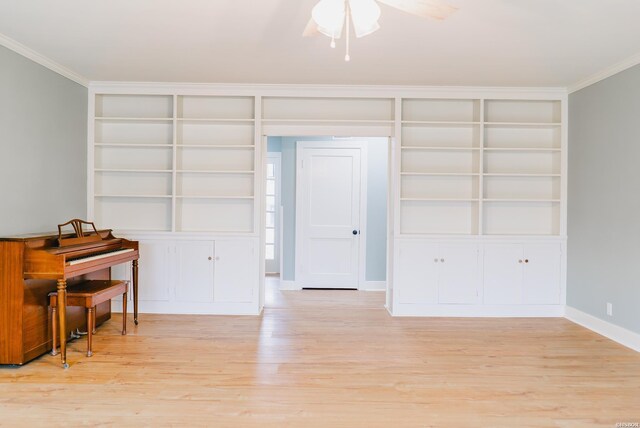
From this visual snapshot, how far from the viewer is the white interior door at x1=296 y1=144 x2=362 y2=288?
559 cm

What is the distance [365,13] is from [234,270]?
300cm

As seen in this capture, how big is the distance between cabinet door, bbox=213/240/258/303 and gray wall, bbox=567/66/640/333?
333 cm

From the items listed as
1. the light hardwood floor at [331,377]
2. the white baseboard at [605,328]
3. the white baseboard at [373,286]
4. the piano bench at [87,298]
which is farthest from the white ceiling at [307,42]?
Answer: the white baseboard at [373,286]

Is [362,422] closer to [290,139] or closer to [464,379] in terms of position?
[464,379]

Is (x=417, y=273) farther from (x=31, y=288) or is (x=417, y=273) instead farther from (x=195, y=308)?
(x=31, y=288)

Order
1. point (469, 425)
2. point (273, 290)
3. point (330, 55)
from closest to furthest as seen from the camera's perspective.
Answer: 1. point (469, 425)
2. point (330, 55)
3. point (273, 290)

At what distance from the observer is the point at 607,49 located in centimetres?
314

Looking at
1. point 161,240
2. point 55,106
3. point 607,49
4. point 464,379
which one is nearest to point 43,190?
point 55,106

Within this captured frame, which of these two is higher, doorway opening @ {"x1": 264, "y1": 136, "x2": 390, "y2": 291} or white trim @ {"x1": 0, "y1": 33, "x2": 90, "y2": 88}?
white trim @ {"x1": 0, "y1": 33, "x2": 90, "y2": 88}

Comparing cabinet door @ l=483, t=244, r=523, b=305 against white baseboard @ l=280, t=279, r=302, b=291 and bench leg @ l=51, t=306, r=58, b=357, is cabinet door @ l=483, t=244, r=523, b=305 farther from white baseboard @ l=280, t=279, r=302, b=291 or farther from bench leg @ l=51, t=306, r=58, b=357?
bench leg @ l=51, t=306, r=58, b=357

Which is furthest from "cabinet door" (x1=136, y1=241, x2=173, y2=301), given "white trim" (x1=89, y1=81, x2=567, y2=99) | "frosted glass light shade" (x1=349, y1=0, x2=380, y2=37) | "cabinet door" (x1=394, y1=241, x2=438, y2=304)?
"frosted glass light shade" (x1=349, y1=0, x2=380, y2=37)

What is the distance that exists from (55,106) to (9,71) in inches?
21.6

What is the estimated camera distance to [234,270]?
13.7ft

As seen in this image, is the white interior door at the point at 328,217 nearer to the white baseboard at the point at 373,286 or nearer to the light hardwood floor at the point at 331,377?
the white baseboard at the point at 373,286
